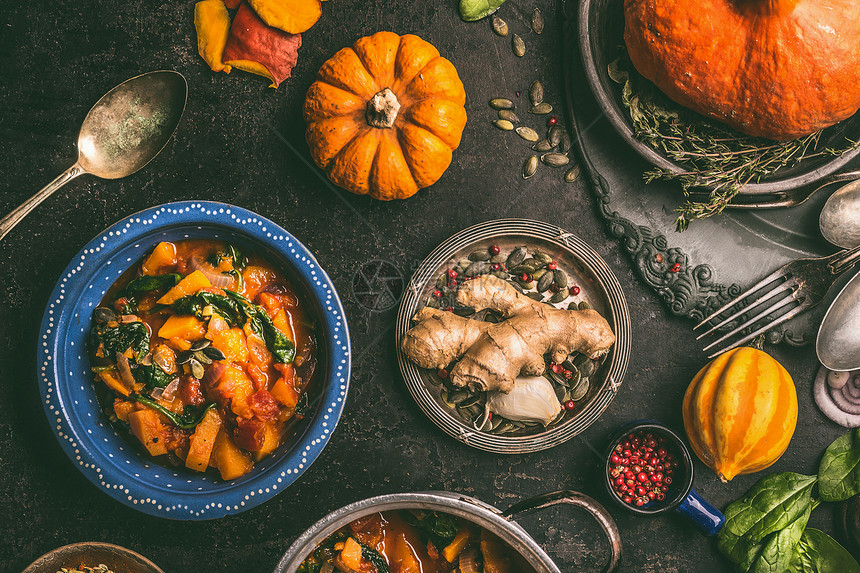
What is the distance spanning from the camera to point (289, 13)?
2131mm

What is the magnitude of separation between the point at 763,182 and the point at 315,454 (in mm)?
2023

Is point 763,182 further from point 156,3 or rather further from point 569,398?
point 156,3

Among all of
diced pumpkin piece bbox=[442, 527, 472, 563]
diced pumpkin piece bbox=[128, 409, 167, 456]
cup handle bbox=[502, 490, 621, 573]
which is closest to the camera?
cup handle bbox=[502, 490, 621, 573]

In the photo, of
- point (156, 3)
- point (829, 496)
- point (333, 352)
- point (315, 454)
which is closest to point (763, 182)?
point (829, 496)

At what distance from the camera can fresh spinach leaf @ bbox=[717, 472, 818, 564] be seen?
2.20 metres

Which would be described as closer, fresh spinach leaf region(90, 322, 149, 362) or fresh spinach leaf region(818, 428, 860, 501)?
fresh spinach leaf region(90, 322, 149, 362)

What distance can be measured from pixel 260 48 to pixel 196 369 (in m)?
1.26

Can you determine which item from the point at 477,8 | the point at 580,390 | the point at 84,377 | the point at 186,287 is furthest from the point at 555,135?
the point at 84,377

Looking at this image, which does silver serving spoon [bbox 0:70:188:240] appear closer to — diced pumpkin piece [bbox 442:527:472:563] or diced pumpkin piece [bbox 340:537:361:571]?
diced pumpkin piece [bbox 340:537:361:571]

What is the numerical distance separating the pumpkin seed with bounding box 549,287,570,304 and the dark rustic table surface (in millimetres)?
232

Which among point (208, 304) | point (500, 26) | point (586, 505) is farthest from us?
point (500, 26)

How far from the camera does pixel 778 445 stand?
2104 millimetres

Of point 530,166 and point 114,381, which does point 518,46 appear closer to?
point 530,166

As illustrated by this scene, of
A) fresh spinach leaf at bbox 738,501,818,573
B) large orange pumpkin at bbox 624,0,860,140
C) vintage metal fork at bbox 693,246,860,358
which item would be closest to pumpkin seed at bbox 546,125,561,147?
large orange pumpkin at bbox 624,0,860,140
